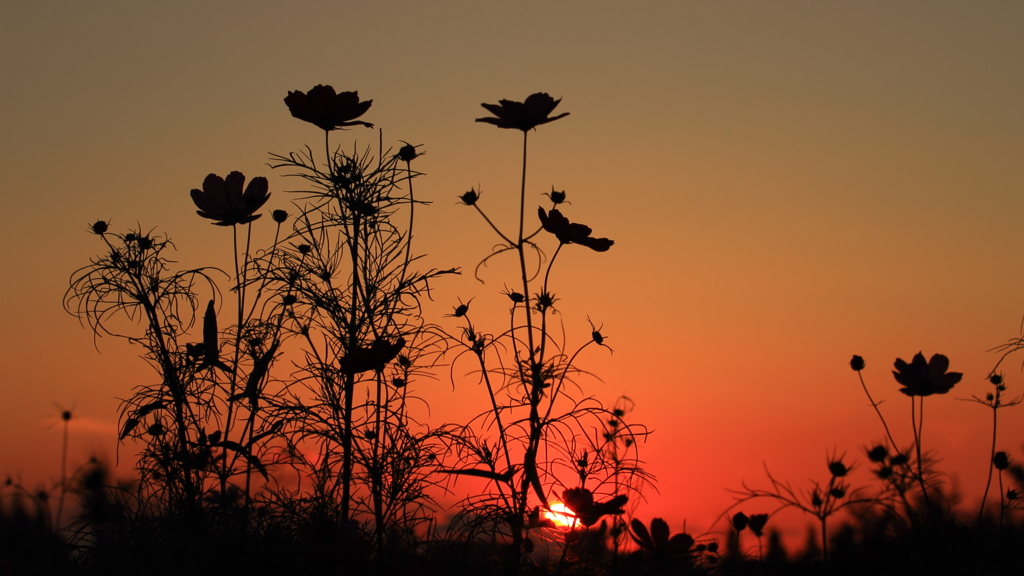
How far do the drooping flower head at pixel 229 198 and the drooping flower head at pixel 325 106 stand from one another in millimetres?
320

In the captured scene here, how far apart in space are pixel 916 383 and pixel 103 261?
262 centimetres

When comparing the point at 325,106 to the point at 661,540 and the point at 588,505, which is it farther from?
the point at 661,540

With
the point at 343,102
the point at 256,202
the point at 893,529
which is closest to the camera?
the point at 893,529

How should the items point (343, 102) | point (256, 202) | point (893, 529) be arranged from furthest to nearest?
point (256, 202) → point (343, 102) → point (893, 529)

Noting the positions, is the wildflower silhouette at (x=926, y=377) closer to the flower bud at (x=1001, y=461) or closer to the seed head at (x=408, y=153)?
the flower bud at (x=1001, y=461)

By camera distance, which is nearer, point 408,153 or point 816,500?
point 816,500

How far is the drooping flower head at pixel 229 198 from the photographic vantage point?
2773mm

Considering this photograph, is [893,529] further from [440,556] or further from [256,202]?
[256,202]

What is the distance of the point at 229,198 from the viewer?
2.80 m

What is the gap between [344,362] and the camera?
2510 mm

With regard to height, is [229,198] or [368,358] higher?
[229,198]

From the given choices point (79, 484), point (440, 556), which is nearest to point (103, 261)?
point (79, 484)

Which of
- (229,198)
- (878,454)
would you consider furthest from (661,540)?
(229,198)

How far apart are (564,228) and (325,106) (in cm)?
81
